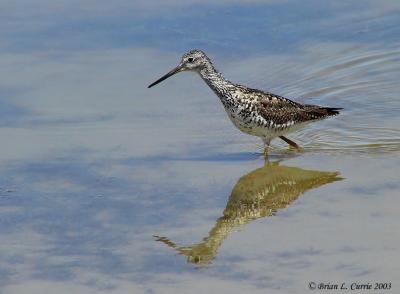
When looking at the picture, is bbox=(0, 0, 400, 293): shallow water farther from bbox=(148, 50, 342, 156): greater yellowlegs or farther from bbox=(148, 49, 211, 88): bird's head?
bbox=(148, 49, 211, 88): bird's head

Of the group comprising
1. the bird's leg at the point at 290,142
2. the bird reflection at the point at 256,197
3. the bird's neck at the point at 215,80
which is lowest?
the bird reflection at the point at 256,197

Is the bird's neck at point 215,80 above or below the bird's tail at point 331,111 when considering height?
above

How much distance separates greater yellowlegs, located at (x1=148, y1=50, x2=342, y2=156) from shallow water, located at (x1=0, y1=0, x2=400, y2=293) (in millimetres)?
290

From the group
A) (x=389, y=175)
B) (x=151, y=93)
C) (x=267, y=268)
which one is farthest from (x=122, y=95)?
(x=267, y=268)

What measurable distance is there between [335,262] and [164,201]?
2472 mm

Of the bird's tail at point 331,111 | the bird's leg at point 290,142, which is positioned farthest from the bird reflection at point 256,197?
the bird's tail at point 331,111

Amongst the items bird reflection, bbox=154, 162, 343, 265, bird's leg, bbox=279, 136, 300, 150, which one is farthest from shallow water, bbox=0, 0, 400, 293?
bird's leg, bbox=279, 136, 300, 150

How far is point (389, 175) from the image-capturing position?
1141 centimetres

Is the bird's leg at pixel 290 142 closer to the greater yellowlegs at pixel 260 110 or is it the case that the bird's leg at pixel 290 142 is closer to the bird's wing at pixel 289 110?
the greater yellowlegs at pixel 260 110

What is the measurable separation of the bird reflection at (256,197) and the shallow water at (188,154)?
24 millimetres

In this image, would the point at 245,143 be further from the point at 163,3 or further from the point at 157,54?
the point at 163,3

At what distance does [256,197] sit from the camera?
1128 cm

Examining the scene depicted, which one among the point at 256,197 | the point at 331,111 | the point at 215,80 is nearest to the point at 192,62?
the point at 215,80

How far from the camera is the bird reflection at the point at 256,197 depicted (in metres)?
9.74
